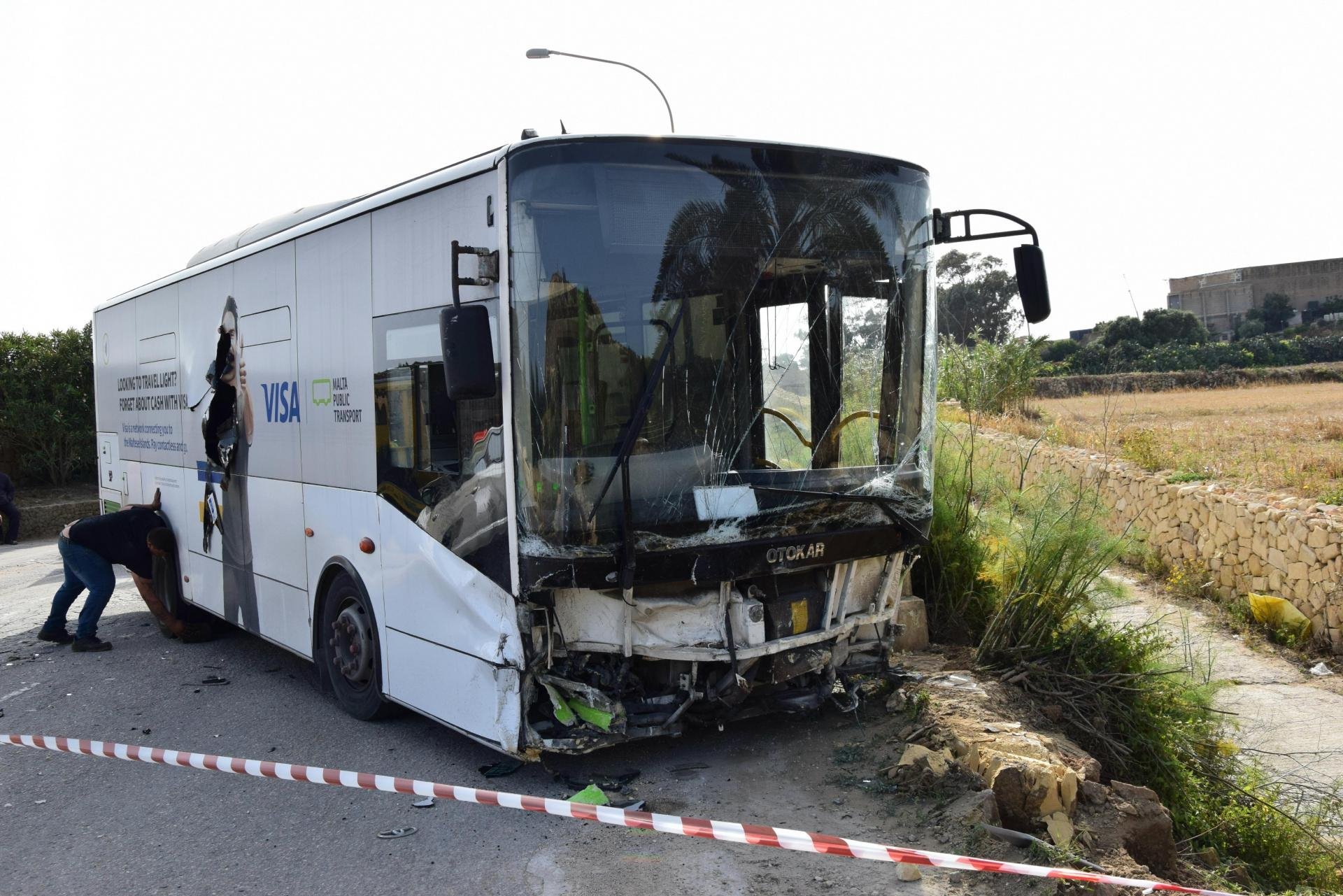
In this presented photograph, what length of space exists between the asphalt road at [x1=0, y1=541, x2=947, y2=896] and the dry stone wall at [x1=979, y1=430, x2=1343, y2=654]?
11.8 ft

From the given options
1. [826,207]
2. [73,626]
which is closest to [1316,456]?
[826,207]

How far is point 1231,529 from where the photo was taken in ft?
37.6

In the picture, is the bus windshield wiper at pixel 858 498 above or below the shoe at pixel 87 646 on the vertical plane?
above

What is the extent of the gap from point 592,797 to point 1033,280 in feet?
12.0

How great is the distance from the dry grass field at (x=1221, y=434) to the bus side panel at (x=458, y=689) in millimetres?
4790

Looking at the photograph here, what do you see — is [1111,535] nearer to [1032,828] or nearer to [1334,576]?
[1032,828]

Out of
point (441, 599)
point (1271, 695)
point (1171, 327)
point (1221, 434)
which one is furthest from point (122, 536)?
point (1171, 327)

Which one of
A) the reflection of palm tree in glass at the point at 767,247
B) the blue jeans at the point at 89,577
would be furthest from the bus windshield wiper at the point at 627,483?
the blue jeans at the point at 89,577

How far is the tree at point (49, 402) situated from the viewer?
23953 millimetres

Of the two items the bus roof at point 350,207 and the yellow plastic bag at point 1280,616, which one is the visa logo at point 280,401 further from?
the yellow plastic bag at point 1280,616

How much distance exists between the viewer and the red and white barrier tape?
13.8 ft

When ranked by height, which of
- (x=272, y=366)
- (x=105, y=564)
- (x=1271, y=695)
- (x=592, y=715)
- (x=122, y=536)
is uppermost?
(x=272, y=366)

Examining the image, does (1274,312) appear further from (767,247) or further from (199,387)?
(767,247)

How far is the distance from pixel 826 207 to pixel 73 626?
9182 millimetres
